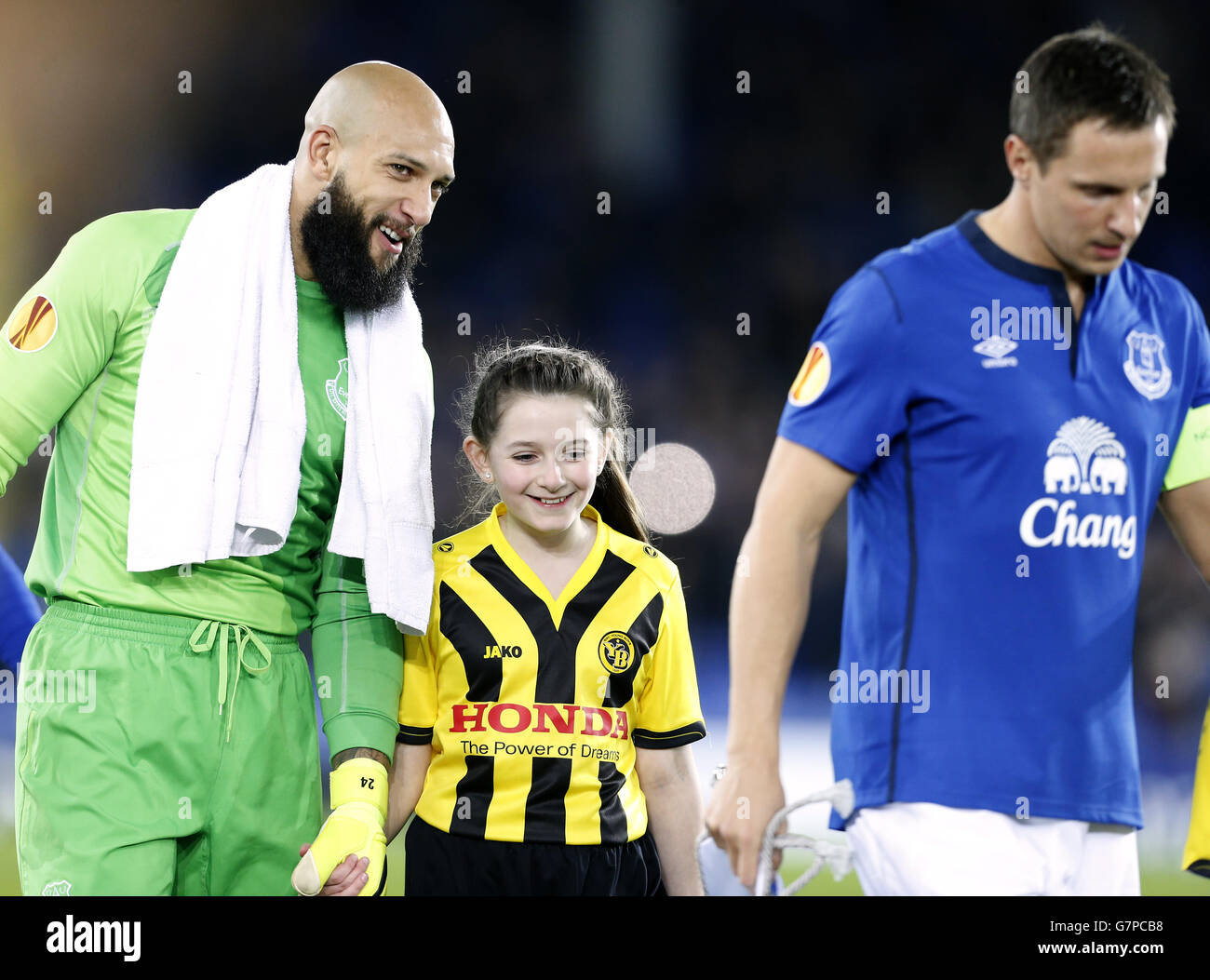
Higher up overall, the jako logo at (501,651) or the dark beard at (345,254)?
the dark beard at (345,254)

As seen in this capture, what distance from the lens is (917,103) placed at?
9.74ft

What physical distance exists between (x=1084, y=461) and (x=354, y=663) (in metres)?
1.04

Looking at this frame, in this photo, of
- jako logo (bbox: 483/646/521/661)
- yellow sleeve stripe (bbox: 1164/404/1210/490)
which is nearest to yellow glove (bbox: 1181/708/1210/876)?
yellow sleeve stripe (bbox: 1164/404/1210/490)

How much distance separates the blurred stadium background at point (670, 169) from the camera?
2.65m

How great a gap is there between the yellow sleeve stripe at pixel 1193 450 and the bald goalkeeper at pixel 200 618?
113cm

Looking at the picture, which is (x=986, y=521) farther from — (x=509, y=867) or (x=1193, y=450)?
(x=509, y=867)

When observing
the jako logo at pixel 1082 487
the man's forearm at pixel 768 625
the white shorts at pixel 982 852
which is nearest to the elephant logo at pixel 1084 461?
the jako logo at pixel 1082 487

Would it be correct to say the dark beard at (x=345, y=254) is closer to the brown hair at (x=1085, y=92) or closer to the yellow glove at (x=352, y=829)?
the yellow glove at (x=352, y=829)

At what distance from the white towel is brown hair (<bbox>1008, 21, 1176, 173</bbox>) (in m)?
0.96

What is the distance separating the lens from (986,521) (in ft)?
4.99

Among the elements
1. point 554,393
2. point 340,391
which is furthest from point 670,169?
point 340,391

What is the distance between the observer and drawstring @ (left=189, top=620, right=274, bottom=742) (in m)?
1.68

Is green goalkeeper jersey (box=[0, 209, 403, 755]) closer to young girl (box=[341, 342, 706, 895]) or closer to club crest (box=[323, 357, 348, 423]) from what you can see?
club crest (box=[323, 357, 348, 423])
